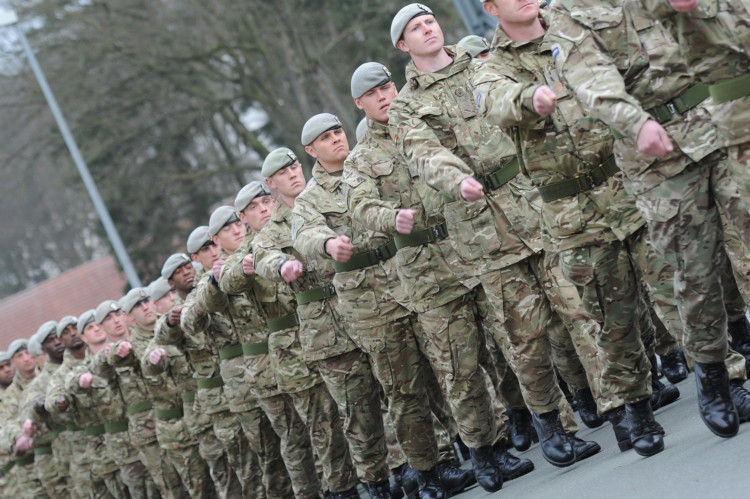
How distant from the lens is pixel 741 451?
204 inches

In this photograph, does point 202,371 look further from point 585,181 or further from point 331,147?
point 585,181

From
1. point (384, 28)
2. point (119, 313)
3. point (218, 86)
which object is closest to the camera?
point (119, 313)

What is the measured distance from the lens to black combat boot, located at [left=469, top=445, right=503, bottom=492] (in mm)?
7465

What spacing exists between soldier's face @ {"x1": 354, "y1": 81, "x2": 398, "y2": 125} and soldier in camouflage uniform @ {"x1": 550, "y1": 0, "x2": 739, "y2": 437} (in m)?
2.41

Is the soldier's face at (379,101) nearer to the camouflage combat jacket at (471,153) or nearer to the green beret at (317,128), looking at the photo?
the green beret at (317,128)

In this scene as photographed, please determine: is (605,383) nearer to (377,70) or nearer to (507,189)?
(507,189)

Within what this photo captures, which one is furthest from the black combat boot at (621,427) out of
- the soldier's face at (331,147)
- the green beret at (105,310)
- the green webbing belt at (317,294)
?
the green beret at (105,310)

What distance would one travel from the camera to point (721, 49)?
5012 millimetres

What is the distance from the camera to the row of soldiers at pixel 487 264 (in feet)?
17.7

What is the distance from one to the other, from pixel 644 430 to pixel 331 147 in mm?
3341

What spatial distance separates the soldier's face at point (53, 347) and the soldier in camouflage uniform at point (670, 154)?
10.7 m

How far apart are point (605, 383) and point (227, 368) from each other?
4.69 metres

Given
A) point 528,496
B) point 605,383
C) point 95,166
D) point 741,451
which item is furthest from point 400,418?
point 95,166

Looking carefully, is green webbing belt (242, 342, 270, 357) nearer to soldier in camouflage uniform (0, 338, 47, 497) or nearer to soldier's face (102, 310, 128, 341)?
soldier's face (102, 310, 128, 341)
